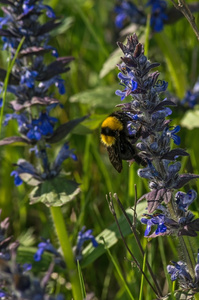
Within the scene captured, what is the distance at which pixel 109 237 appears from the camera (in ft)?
8.97

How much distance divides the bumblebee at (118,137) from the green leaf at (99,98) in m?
1.41

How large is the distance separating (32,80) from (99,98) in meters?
1.25

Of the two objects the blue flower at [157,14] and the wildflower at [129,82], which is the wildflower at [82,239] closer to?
the wildflower at [129,82]

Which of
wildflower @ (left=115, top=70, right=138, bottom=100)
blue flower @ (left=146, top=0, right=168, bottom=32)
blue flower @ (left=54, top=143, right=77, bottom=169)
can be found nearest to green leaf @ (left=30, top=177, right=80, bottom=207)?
blue flower @ (left=54, top=143, right=77, bottom=169)

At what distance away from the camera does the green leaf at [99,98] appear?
3.83m

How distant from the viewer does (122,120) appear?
2316 mm

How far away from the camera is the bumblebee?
2.28 metres

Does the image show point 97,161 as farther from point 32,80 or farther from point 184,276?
point 184,276

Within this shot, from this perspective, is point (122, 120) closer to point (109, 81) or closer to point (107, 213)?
point (107, 213)

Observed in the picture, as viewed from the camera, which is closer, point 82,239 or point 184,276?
point 184,276

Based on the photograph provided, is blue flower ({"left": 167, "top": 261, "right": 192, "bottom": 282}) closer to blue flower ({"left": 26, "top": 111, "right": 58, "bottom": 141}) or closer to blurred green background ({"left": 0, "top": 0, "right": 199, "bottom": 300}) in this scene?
blurred green background ({"left": 0, "top": 0, "right": 199, "bottom": 300})

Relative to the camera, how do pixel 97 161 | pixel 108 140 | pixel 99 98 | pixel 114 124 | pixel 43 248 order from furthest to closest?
pixel 99 98 → pixel 97 161 → pixel 43 248 → pixel 108 140 → pixel 114 124

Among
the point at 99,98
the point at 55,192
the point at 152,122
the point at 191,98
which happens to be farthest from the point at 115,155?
the point at 191,98

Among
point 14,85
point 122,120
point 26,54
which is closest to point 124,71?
point 122,120
